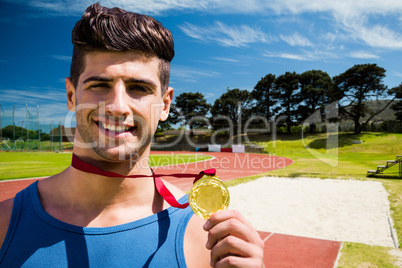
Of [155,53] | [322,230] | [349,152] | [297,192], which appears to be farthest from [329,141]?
[155,53]

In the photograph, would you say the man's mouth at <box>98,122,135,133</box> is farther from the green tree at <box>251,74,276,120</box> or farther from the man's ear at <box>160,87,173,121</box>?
the green tree at <box>251,74,276,120</box>

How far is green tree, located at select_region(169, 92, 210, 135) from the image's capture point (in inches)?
2514

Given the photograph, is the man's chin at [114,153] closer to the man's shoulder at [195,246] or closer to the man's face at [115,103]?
the man's face at [115,103]

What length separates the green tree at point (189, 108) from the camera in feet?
209

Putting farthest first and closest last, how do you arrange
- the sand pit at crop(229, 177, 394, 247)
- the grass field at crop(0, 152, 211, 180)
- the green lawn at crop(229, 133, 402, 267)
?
the grass field at crop(0, 152, 211, 180), the sand pit at crop(229, 177, 394, 247), the green lawn at crop(229, 133, 402, 267)

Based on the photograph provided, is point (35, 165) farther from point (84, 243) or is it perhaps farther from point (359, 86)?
point (359, 86)

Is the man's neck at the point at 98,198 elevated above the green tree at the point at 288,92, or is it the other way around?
the green tree at the point at 288,92

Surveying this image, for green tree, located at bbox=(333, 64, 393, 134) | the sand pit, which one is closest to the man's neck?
the sand pit

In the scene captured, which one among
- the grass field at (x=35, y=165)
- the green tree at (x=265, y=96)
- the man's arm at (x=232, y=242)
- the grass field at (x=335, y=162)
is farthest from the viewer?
the green tree at (x=265, y=96)

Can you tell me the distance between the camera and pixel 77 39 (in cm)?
132

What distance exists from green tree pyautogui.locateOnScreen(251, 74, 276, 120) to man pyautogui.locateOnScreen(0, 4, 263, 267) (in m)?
63.8

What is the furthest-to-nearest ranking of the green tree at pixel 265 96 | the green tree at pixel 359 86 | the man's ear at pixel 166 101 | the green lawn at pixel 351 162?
the green tree at pixel 265 96
the green tree at pixel 359 86
the green lawn at pixel 351 162
the man's ear at pixel 166 101

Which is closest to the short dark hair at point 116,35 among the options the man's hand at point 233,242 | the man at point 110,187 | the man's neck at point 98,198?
the man at point 110,187

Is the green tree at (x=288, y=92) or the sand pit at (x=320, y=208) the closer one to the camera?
the sand pit at (x=320, y=208)
